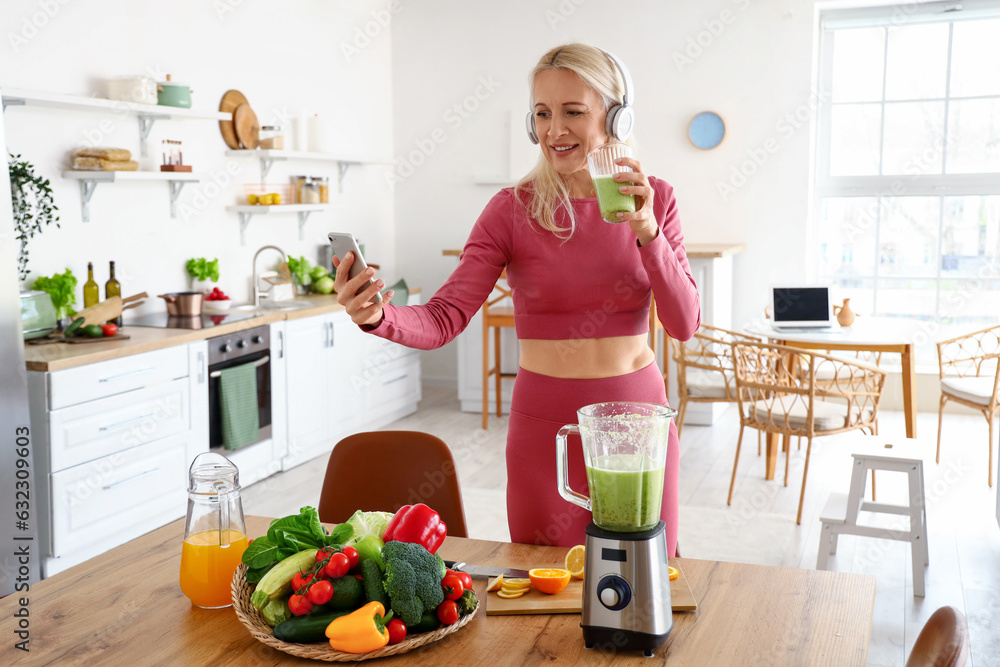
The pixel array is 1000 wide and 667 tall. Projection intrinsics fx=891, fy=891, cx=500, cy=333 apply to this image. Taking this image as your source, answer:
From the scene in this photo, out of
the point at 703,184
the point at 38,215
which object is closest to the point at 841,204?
the point at 703,184

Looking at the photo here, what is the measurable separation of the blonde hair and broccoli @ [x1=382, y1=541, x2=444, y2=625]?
69cm

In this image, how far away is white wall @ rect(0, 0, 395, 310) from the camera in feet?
11.4

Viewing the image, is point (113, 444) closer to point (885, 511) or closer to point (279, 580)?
point (279, 580)

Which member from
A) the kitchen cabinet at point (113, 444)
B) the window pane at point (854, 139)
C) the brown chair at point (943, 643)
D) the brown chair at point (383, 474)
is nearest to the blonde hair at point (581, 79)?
the brown chair at point (383, 474)

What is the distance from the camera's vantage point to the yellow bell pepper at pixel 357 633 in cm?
Result: 106

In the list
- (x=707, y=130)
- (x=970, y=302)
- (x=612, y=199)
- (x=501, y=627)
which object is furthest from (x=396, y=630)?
(x=970, y=302)

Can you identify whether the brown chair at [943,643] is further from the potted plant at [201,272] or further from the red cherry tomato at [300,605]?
the potted plant at [201,272]

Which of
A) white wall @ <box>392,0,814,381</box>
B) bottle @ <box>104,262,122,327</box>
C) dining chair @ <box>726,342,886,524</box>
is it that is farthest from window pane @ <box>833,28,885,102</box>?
bottle @ <box>104,262,122,327</box>

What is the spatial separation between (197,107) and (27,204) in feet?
4.23

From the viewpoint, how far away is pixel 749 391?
147 inches

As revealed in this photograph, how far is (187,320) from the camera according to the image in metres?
3.79

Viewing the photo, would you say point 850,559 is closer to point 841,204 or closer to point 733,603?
point 733,603

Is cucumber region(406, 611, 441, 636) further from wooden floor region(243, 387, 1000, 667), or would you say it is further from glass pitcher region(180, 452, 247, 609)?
wooden floor region(243, 387, 1000, 667)

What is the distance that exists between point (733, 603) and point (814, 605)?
0.36 ft
